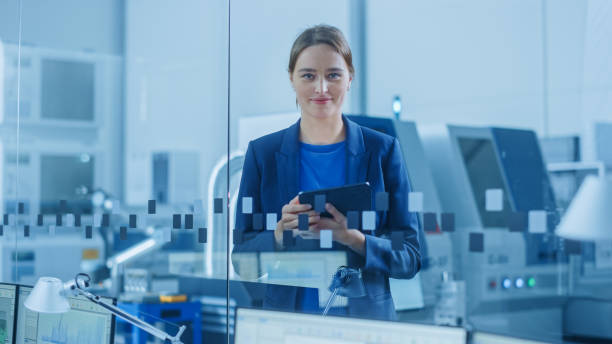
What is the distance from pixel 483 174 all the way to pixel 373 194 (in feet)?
1.35

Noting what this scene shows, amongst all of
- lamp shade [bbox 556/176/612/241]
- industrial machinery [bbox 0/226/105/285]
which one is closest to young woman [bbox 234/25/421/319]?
lamp shade [bbox 556/176/612/241]

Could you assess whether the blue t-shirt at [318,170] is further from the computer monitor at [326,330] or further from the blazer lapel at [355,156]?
the computer monitor at [326,330]

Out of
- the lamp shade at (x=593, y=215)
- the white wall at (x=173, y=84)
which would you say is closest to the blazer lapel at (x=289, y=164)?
the white wall at (x=173, y=84)

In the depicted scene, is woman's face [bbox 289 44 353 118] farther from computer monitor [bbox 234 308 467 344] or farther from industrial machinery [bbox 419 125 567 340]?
computer monitor [bbox 234 308 467 344]

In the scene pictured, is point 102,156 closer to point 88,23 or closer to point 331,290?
point 88,23

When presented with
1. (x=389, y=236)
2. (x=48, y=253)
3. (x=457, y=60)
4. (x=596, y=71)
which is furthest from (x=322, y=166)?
(x=48, y=253)

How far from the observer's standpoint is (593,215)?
1.15m

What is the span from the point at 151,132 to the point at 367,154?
1620 millimetres

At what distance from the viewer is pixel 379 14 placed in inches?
86.1

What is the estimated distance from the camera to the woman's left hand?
6.49ft

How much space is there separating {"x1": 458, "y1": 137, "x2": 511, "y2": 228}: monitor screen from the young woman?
19cm

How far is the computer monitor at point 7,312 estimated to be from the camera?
→ 2.38 m

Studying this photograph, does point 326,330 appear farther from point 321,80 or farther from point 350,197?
point 321,80

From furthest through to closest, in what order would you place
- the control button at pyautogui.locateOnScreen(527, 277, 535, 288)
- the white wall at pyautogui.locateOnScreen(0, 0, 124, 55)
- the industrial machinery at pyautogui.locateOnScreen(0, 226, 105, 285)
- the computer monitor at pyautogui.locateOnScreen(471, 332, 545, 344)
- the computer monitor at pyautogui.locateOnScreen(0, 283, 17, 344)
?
the white wall at pyautogui.locateOnScreen(0, 0, 124, 55), the industrial machinery at pyautogui.locateOnScreen(0, 226, 105, 285), the computer monitor at pyautogui.locateOnScreen(0, 283, 17, 344), the control button at pyautogui.locateOnScreen(527, 277, 535, 288), the computer monitor at pyautogui.locateOnScreen(471, 332, 545, 344)
